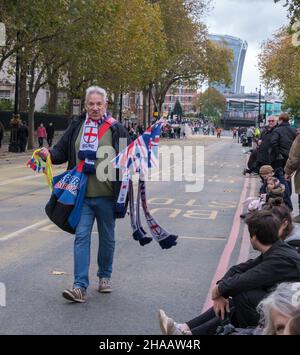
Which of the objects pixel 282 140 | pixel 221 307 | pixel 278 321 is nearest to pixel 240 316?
pixel 221 307

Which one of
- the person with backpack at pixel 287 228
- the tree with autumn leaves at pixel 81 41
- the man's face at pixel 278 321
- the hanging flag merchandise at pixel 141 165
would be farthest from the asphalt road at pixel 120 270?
the tree with autumn leaves at pixel 81 41

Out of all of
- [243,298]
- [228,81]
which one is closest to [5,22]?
[243,298]

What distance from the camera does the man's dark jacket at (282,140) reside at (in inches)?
492

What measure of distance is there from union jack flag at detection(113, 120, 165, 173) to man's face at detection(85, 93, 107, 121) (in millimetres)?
430

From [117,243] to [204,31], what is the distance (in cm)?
6755

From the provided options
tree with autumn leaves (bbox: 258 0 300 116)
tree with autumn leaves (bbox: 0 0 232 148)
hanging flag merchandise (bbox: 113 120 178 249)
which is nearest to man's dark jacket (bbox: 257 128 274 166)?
hanging flag merchandise (bbox: 113 120 178 249)

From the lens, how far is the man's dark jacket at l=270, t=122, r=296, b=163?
12500 millimetres

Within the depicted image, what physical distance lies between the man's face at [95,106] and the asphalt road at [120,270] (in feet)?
5.82

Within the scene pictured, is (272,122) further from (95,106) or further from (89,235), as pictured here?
(89,235)

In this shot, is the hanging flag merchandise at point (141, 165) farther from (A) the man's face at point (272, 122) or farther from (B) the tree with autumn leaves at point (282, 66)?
Answer: (B) the tree with autumn leaves at point (282, 66)

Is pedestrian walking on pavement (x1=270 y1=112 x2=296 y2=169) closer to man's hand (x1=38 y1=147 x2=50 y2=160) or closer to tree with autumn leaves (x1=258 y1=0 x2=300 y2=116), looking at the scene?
man's hand (x1=38 y1=147 x2=50 y2=160)

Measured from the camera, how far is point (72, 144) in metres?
6.82

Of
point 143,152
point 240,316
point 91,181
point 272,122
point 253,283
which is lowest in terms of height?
point 240,316

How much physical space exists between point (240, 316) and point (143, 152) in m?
2.28
